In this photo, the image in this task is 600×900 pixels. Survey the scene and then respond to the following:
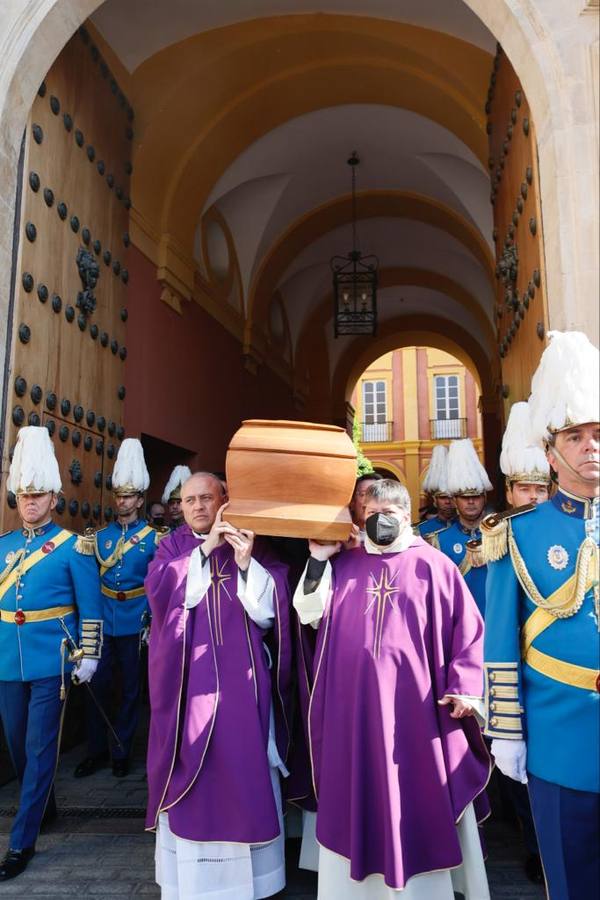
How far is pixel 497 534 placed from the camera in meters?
2.49

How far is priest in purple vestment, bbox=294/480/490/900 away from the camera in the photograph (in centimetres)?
289

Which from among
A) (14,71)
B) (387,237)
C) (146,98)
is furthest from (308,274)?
(14,71)

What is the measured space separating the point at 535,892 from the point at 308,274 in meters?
11.0

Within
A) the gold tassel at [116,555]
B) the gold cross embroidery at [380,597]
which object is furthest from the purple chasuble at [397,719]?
the gold tassel at [116,555]

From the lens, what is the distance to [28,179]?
16.0 ft

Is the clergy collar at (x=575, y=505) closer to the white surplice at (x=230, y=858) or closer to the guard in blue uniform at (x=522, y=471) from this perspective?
the guard in blue uniform at (x=522, y=471)

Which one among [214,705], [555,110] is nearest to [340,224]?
[555,110]

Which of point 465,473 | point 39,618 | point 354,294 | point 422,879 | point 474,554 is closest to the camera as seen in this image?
point 422,879

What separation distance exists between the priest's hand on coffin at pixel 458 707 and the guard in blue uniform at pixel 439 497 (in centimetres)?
235

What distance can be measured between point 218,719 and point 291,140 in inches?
299

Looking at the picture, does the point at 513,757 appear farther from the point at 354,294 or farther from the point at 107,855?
the point at 354,294

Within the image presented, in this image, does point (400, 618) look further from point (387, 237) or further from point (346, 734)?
point (387, 237)

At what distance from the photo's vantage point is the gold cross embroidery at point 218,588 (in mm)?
3434

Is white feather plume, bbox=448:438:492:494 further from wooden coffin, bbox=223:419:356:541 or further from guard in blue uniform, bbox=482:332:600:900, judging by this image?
guard in blue uniform, bbox=482:332:600:900
